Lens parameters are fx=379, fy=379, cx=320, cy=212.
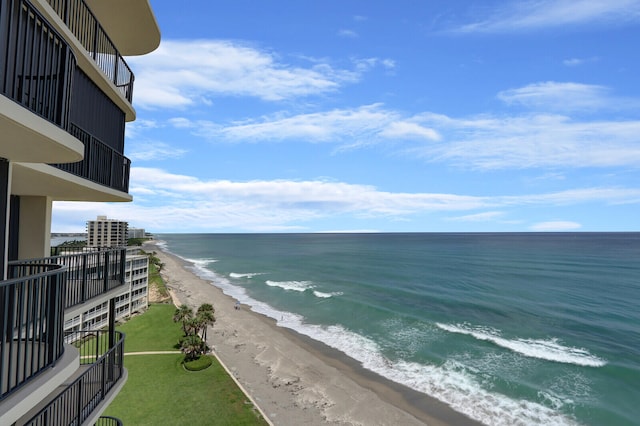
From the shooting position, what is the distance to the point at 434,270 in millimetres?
89250

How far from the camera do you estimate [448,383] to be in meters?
29.3

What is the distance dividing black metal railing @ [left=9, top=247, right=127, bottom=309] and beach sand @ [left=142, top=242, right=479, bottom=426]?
15.9 metres

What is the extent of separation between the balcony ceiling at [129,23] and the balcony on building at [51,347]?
7959 millimetres

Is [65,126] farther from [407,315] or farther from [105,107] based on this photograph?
[407,315]

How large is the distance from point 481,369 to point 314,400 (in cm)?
1481

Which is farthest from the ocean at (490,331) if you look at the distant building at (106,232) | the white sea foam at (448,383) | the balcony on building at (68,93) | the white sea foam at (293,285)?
the distant building at (106,232)

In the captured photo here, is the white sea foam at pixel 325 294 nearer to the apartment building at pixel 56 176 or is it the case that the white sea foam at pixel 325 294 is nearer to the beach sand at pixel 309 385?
the beach sand at pixel 309 385

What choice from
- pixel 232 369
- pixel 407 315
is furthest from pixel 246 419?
pixel 407 315

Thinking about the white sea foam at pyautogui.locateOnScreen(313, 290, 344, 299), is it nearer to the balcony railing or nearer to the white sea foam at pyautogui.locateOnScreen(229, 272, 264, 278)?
the white sea foam at pyautogui.locateOnScreen(229, 272, 264, 278)

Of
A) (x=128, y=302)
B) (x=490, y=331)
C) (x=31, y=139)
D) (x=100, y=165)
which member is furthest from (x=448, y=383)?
(x=128, y=302)

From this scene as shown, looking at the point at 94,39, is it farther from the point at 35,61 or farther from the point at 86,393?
the point at 86,393

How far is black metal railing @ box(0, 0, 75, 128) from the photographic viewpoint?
16.1ft

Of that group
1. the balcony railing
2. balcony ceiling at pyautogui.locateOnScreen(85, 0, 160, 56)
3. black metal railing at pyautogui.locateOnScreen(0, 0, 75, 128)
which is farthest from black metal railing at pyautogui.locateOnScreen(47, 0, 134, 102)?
black metal railing at pyautogui.locateOnScreen(0, 0, 75, 128)

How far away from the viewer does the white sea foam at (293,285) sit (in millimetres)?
69300
